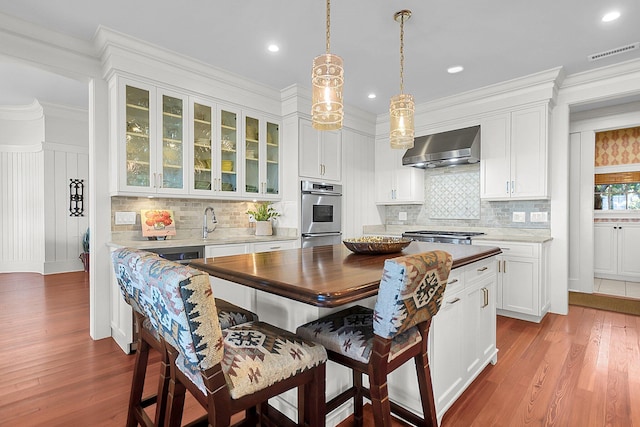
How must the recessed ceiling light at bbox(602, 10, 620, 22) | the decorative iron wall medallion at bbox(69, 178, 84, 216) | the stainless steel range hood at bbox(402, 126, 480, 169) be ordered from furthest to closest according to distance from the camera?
the decorative iron wall medallion at bbox(69, 178, 84, 216) < the stainless steel range hood at bbox(402, 126, 480, 169) < the recessed ceiling light at bbox(602, 10, 620, 22)

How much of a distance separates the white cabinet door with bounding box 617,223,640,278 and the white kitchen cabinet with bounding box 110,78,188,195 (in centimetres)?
636

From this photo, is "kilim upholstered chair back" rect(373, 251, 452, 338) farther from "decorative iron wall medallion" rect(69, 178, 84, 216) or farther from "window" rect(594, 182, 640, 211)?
"decorative iron wall medallion" rect(69, 178, 84, 216)

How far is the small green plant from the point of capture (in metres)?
3.99

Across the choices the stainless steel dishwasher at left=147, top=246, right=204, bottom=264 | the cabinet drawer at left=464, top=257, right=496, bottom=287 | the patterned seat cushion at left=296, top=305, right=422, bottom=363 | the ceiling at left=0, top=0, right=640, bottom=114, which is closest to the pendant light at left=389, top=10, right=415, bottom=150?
the ceiling at left=0, top=0, right=640, bottom=114

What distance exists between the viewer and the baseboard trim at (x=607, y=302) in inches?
148

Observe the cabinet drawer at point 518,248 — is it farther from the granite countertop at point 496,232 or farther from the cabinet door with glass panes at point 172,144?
the cabinet door with glass panes at point 172,144

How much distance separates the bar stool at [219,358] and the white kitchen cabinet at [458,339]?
0.70 m

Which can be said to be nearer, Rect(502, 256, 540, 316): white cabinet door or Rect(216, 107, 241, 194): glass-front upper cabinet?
Rect(502, 256, 540, 316): white cabinet door

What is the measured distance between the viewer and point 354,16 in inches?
100.0

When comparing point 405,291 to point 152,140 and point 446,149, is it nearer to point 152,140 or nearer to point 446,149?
point 152,140

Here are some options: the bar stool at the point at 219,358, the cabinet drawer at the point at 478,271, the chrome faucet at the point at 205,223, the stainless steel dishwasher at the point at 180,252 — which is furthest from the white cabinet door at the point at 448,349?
the chrome faucet at the point at 205,223

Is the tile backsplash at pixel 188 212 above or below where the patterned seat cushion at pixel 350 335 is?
above

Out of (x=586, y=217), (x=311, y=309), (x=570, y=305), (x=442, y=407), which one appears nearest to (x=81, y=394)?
(x=311, y=309)

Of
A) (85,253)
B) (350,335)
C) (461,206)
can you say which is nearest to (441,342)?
(350,335)
